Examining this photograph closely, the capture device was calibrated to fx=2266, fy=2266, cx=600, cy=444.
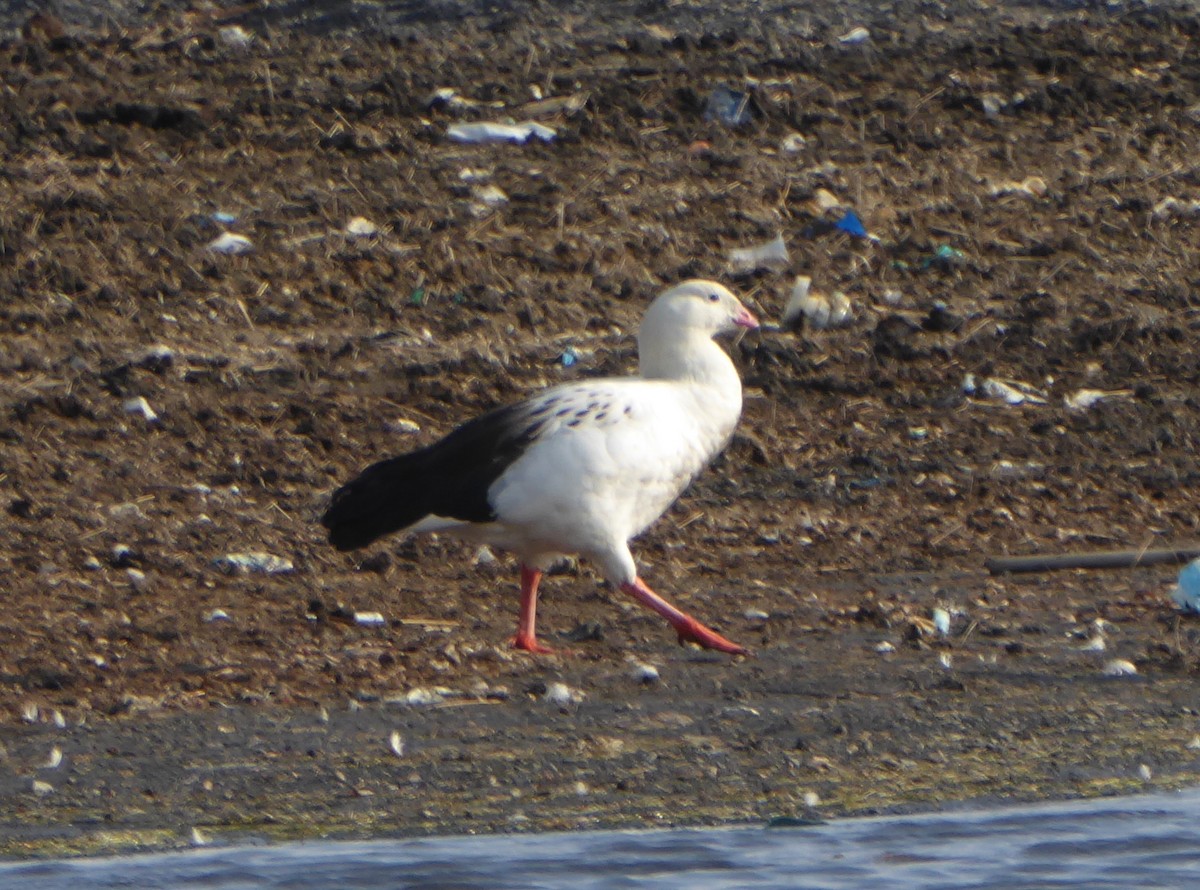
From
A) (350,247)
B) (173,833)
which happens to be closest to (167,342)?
(350,247)

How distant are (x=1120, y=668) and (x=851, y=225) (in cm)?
461

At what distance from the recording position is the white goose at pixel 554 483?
711 centimetres

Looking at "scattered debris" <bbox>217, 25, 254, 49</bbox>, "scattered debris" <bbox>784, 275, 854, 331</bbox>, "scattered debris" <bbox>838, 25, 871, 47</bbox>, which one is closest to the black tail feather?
"scattered debris" <bbox>784, 275, 854, 331</bbox>

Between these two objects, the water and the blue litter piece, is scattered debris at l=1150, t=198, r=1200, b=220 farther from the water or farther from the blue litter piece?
the water

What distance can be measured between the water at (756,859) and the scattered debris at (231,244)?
550cm

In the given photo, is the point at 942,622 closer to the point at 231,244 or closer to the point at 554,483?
the point at 554,483

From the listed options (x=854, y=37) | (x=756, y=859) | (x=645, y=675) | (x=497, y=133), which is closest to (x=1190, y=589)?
(x=645, y=675)

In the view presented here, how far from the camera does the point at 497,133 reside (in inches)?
470

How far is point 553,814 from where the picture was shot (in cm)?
565

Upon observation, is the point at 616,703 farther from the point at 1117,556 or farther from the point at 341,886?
the point at 1117,556

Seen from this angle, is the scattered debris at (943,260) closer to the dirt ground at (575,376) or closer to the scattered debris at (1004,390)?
the dirt ground at (575,376)

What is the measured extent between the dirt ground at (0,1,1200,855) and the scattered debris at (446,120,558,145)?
9 centimetres

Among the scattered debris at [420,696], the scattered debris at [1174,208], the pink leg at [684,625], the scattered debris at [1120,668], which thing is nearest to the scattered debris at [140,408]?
the pink leg at [684,625]

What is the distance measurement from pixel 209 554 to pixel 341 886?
270 centimetres
